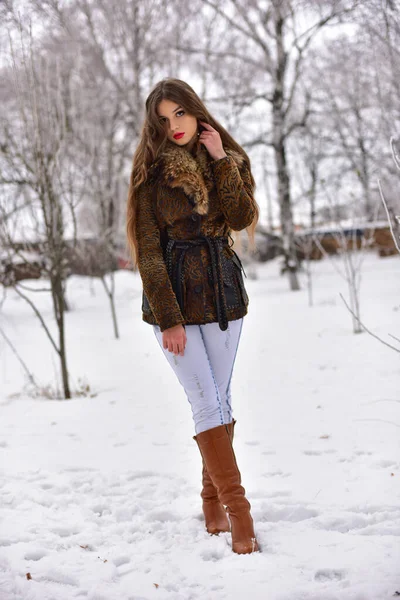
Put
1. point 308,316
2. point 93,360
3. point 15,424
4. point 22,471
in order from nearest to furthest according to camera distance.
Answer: point 22,471 < point 15,424 < point 93,360 < point 308,316

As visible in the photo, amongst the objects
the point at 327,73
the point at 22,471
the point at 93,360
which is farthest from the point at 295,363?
the point at 327,73

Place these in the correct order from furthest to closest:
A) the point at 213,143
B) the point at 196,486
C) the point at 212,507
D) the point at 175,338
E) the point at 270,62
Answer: the point at 270,62, the point at 196,486, the point at 212,507, the point at 213,143, the point at 175,338

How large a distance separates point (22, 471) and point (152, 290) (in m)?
1.51

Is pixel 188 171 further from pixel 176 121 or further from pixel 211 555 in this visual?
pixel 211 555

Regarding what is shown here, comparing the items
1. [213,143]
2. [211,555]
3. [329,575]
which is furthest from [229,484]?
[213,143]

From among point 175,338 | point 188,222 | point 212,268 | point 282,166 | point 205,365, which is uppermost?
point 282,166

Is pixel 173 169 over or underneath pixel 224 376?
over

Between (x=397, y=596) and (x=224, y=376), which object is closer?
(x=397, y=596)

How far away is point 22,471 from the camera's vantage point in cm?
277

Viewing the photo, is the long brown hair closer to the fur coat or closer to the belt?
the fur coat

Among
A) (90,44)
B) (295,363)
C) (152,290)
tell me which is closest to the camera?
(152,290)

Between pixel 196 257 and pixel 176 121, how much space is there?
523 mm

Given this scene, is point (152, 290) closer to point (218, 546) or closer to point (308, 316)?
point (218, 546)

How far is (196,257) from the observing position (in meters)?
1.92
